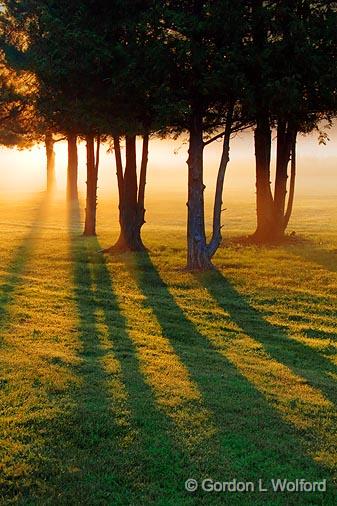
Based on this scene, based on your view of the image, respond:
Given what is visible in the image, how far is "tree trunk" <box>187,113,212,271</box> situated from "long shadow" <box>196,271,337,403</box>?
6.20ft

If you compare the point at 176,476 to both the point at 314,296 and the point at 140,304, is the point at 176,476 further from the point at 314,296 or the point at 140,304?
the point at 314,296

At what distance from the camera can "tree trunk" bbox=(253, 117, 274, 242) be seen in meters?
22.5

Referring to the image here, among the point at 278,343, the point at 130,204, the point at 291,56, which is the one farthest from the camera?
the point at 130,204

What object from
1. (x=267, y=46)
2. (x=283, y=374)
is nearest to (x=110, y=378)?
(x=283, y=374)

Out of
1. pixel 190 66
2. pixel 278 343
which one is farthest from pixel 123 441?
pixel 190 66

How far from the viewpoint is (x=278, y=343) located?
35.6ft

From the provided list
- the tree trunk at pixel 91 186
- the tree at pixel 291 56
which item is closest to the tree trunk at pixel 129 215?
the tree trunk at pixel 91 186

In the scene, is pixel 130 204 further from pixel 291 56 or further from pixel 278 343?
pixel 278 343

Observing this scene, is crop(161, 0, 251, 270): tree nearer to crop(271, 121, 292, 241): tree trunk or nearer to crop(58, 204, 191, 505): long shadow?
crop(271, 121, 292, 241): tree trunk

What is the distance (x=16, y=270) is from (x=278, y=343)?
398 inches

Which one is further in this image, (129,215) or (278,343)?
(129,215)

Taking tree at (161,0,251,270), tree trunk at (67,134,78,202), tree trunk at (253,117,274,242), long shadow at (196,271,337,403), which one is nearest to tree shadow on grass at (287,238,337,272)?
tree trunk at (253,117,274,242)

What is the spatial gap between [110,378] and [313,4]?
12.5 meters

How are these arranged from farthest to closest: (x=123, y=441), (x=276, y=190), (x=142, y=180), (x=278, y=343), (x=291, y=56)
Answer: (x=276, y=190)
(x=142, y=180)
(x=291, y=56)
(x=278, y=343)
(x=123, y=441)
